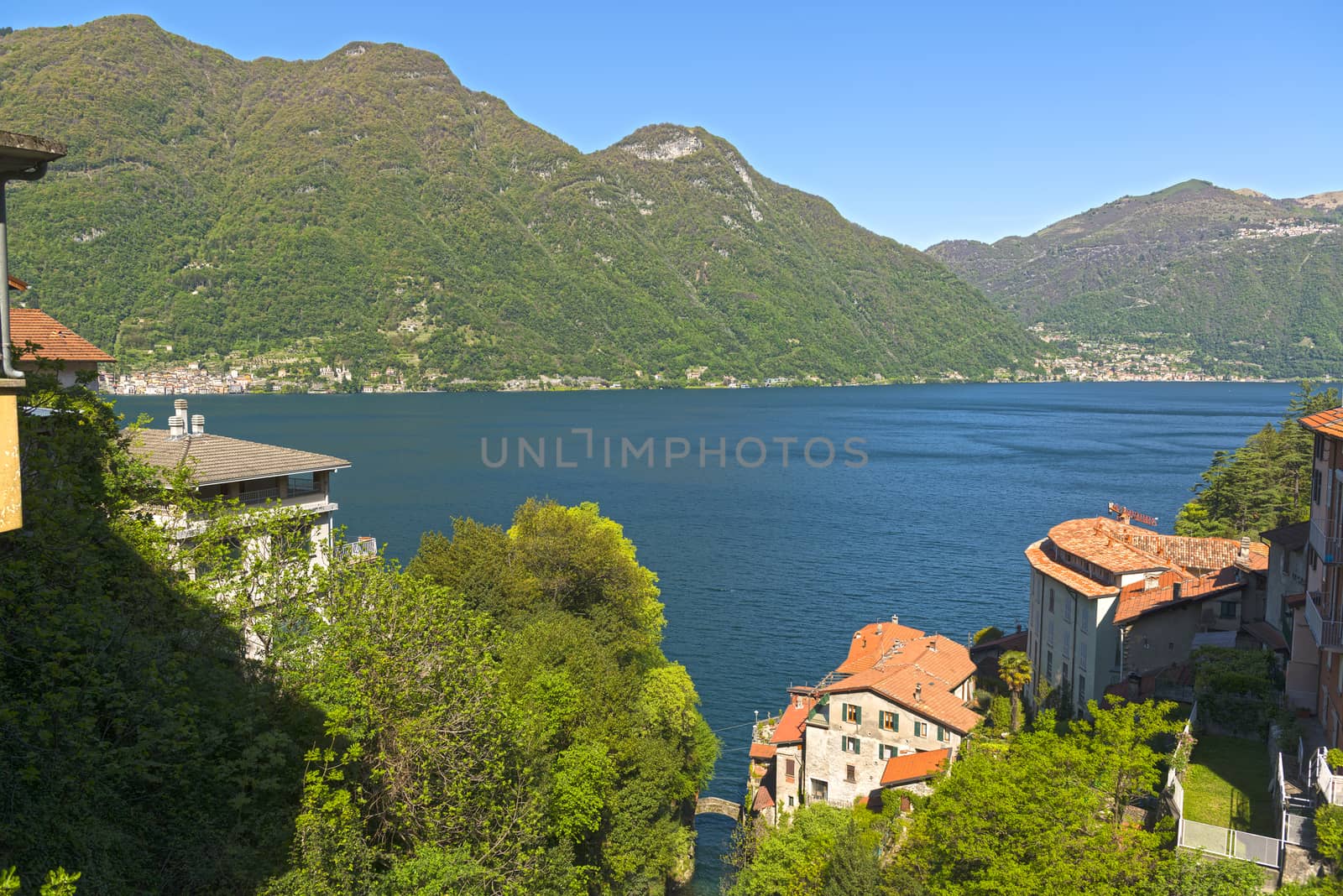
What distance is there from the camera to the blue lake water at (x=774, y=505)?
57.8 m

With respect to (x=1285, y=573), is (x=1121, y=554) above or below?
below

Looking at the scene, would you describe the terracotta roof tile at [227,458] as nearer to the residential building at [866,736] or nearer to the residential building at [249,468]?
the residential building at [249,468]

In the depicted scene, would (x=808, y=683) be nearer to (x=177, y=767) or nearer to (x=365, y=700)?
(x=365, y=700)

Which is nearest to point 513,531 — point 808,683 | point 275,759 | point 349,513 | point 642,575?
point 642,575

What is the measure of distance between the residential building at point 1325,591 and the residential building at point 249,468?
25516 millimetres

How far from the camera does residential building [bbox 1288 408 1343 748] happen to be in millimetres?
20422

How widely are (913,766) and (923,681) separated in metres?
4.66

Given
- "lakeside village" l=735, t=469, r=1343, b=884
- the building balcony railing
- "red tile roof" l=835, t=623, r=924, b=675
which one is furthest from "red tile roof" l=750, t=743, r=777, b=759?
the building balcony railing

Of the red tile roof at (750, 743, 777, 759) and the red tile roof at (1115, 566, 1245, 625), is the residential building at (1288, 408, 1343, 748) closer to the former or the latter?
the red tile roof at (1115, 566, 1245, 625)

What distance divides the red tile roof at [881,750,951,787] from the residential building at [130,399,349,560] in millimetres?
20463

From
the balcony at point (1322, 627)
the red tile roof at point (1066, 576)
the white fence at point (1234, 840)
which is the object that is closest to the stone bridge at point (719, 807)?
the red tile roof at point (1066, 576)

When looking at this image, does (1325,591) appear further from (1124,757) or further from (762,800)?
(762,800)

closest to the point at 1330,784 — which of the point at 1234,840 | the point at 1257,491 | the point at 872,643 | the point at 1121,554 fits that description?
the point at 1234,840

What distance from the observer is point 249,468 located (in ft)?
98.5
